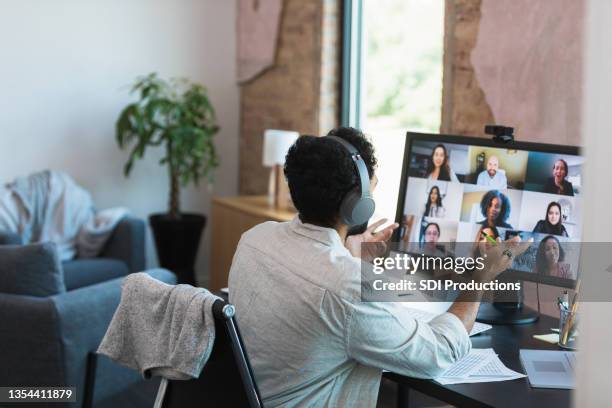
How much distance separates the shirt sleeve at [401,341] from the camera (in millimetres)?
1648

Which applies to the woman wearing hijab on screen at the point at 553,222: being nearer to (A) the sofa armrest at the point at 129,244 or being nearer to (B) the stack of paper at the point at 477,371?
(B) the stack of paper at the point at 477,371

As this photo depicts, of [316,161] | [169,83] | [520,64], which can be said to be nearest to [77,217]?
[169,83]

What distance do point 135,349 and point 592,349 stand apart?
41.9 inches

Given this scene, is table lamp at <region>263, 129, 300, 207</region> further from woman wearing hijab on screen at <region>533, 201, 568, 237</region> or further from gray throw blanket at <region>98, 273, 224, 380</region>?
gray throw blanket at <region>98, 273, 224, 380</region>

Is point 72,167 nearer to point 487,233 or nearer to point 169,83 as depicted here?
point 169,83

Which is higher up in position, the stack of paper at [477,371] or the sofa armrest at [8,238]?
the stack of paper at [477,371]

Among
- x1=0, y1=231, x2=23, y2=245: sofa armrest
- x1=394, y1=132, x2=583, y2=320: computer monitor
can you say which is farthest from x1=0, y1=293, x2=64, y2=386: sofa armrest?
x1=394, y1=132, x2=583, y2=320: computer monitor

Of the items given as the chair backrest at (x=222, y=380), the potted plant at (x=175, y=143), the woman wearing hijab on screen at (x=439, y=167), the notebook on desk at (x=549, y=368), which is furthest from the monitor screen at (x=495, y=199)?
the potted plant at (x=175, y=143)

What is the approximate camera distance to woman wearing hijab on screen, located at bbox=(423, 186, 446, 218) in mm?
2479

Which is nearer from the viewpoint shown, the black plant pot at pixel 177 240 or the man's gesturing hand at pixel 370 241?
the man's gesturing hand at pixel 370 241

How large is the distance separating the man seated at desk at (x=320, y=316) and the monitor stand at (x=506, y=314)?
0.47m

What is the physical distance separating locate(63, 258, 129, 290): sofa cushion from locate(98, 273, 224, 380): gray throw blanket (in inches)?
96.0

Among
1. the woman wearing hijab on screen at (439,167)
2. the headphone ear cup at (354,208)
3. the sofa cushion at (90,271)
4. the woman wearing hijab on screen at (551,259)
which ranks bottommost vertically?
the sofa cushion at (90,271)

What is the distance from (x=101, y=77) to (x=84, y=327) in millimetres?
2448
